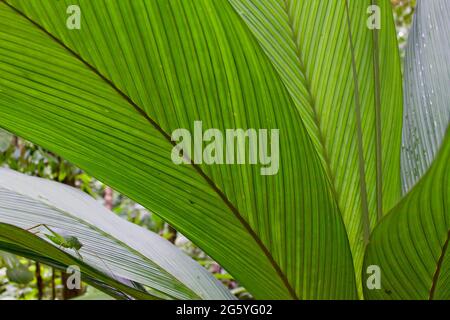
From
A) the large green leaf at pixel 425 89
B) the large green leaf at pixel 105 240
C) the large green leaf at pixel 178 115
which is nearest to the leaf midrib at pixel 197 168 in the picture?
the large green leaf at pixel 178 115

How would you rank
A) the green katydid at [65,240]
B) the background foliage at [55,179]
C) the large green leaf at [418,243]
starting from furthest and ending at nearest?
1. the background foliage at [55,179]
2. the green katydid at [65,240]
3. the large green leaf at [418,243]

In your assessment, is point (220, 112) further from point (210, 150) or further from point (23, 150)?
point (23, 150)

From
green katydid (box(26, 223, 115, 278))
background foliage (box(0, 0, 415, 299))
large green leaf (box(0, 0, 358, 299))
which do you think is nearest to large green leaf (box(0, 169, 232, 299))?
green katydid (box(26, 223, 115, 278))

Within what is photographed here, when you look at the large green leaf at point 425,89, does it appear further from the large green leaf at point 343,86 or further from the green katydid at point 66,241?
the green katydid at point 66,241

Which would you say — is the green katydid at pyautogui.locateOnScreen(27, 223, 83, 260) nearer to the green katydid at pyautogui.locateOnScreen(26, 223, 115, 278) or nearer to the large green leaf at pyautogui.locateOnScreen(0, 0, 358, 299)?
the green katydid at pyautogui.locateOnScreen(26, 223, 115, 278)

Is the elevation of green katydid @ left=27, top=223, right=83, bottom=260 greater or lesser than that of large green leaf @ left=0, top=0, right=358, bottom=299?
lesser

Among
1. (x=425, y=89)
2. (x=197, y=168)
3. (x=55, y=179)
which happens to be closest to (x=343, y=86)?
(x=425, y=89)
